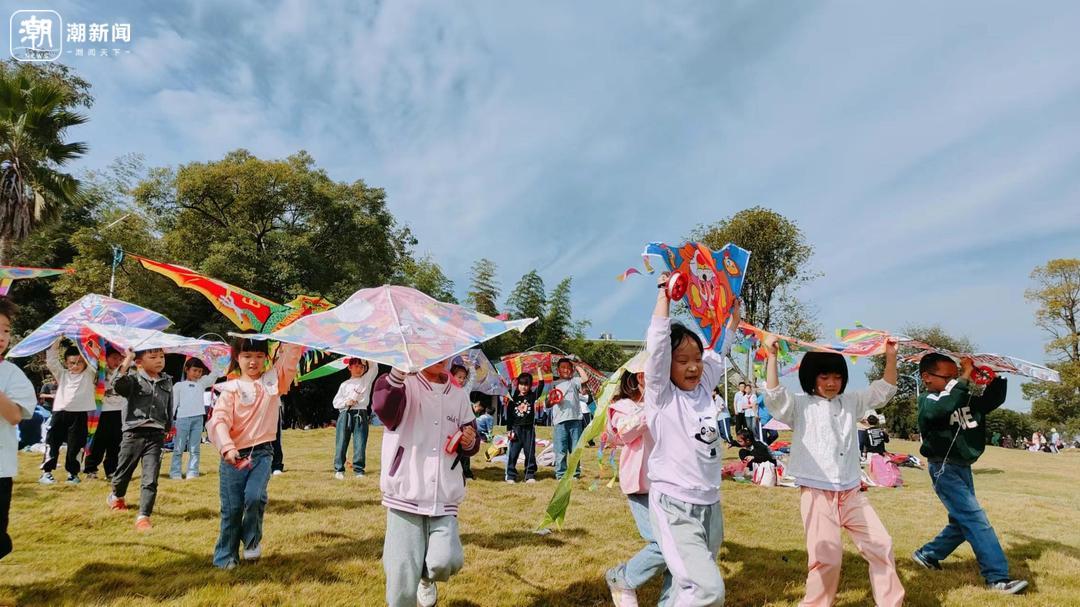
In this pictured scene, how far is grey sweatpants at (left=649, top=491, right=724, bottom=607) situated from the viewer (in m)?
3.27

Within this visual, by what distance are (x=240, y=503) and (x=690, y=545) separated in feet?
12.8

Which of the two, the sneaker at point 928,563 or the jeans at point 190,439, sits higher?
the jeans at point 190,439

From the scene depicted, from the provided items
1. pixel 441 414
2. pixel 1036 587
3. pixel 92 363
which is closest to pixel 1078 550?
pixel 1036 587

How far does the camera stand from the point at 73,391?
372 inches

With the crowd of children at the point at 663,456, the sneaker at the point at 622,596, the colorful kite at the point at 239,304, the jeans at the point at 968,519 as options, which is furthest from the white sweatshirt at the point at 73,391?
the jeans at the point at 968,519

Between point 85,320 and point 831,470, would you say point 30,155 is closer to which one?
point 85,320

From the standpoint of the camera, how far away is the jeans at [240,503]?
16.7ft

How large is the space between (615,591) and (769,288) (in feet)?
92.3

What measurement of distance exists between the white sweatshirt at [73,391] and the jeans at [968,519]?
456 inches

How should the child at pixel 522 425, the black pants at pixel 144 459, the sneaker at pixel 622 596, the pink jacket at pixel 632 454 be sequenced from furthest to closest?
the child at pixel 522 425
the black pants at pixel 144 459
the pink jacket at pixel 632 454
the sneaker at pixel 622 596

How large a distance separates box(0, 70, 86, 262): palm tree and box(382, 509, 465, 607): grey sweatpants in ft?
57.3

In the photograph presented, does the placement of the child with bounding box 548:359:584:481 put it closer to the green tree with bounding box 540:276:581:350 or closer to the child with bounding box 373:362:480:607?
the child with bounding box 373:362:480:607

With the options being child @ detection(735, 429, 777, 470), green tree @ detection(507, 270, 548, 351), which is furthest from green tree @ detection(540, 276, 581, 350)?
child @ detection(735, 429, 777, 470)

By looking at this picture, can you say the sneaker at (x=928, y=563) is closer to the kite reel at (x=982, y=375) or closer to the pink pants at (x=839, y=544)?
the kite reel at (x=982, y=375)
